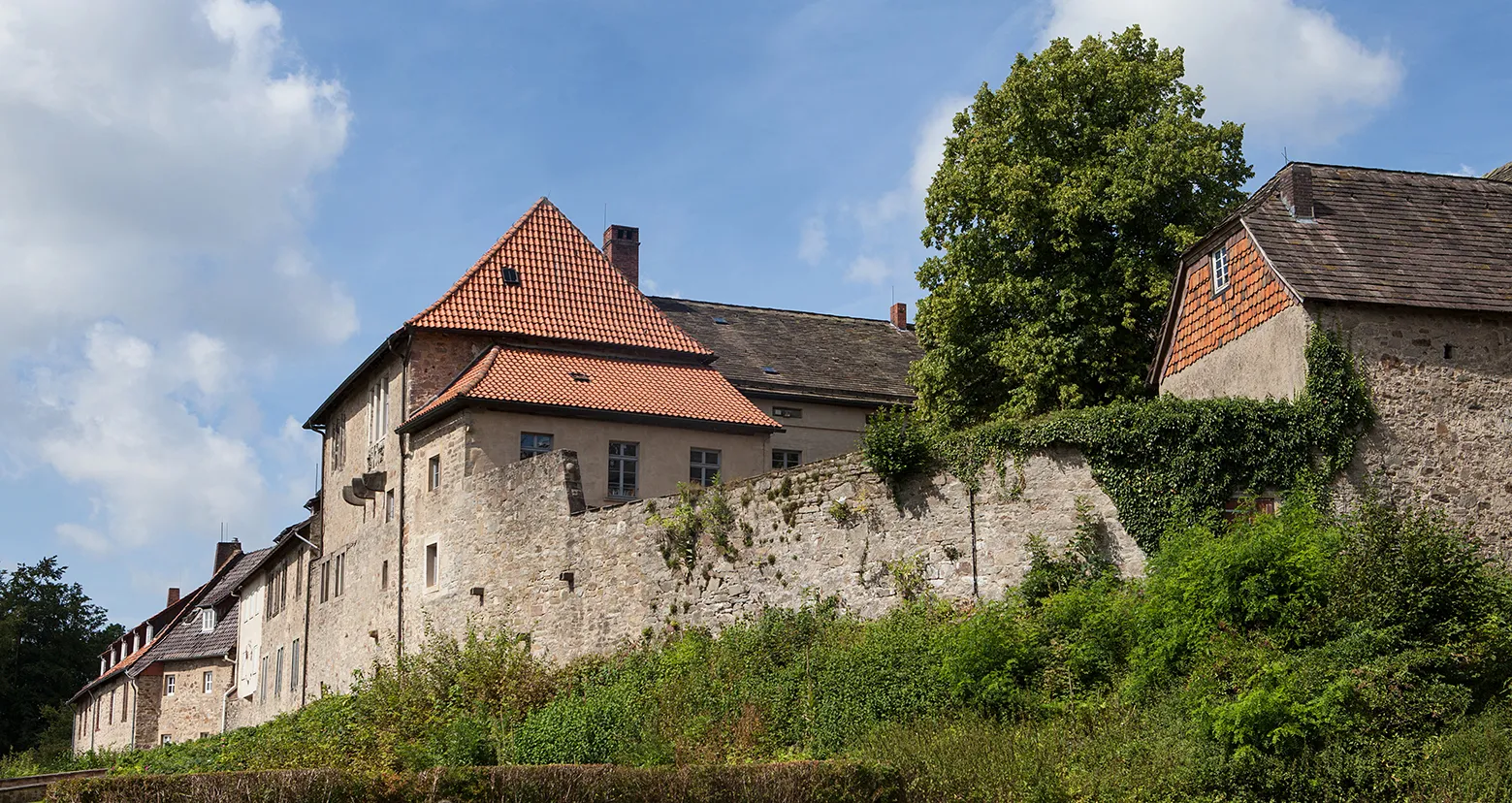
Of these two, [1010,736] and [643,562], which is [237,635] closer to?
[643,562]

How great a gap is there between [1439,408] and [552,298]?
1973cm

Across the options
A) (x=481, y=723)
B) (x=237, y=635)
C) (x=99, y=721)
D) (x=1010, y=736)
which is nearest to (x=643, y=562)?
(x=481, y=723)

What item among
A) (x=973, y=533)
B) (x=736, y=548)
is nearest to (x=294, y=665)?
(x=736, y=548)

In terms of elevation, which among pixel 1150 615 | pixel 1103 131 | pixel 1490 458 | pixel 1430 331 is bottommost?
pixel 1150 615

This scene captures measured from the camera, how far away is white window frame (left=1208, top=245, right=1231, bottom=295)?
83.9ft

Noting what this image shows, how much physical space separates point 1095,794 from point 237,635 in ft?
152

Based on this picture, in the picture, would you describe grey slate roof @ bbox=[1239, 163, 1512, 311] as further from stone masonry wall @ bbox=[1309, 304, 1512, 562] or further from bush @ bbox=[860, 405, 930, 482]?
bush @ bbox=[860, 405, 930, 482]

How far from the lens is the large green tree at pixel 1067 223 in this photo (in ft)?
101

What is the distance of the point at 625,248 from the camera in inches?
1806

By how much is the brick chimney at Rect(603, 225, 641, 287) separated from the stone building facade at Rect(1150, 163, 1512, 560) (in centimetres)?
2243

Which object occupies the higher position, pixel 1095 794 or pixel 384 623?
pixel 384 623

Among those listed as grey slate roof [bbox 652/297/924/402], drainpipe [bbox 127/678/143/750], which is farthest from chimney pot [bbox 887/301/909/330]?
drainpipe [bbox 127/678/143/750]

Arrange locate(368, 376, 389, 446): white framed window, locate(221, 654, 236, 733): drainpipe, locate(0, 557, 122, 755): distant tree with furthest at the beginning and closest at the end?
locate(0, 557, 122, 755): distant tree
locate(221, 654, 236, 733): drainpipe
locate(368, 376, 389, 446): white framed window

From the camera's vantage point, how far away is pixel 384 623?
35.1m
